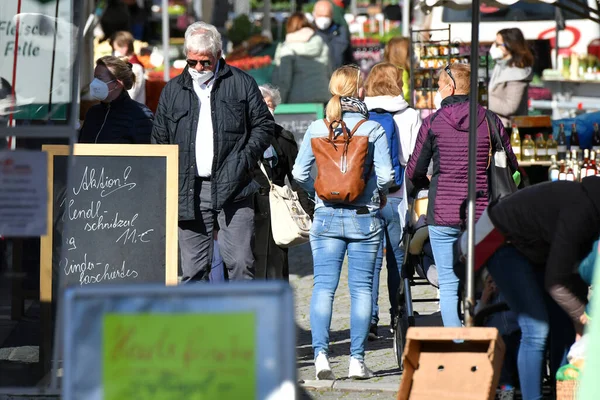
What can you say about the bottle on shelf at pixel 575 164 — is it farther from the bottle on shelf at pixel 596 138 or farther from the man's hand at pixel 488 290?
the man's hand at pixel 488 290

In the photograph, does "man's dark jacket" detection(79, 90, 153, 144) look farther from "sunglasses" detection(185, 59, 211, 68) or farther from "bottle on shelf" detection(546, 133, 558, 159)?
"bottle on shelf" detection(546, 133, 558, 159)

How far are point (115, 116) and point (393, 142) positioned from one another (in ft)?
5.66

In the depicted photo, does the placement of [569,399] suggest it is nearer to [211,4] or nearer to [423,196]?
[423,196]

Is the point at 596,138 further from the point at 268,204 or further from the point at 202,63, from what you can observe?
the point at 202,63

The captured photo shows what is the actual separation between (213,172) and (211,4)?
1541cm

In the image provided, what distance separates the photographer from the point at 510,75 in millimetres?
11312

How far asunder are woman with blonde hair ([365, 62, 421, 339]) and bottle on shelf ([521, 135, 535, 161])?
9.43 ft

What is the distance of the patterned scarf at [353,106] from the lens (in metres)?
6.60

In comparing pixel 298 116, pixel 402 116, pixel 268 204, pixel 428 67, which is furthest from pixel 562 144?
pixel 268 204

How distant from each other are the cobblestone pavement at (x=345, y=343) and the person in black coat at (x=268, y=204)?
1.66 feet

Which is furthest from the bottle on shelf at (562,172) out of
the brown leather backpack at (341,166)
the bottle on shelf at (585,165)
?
the brown leather backpack at (341,166)

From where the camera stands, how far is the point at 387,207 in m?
7.55

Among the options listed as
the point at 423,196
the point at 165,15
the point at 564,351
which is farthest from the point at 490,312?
the point at 165,15

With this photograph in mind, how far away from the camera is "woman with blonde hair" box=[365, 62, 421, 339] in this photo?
7.50m
